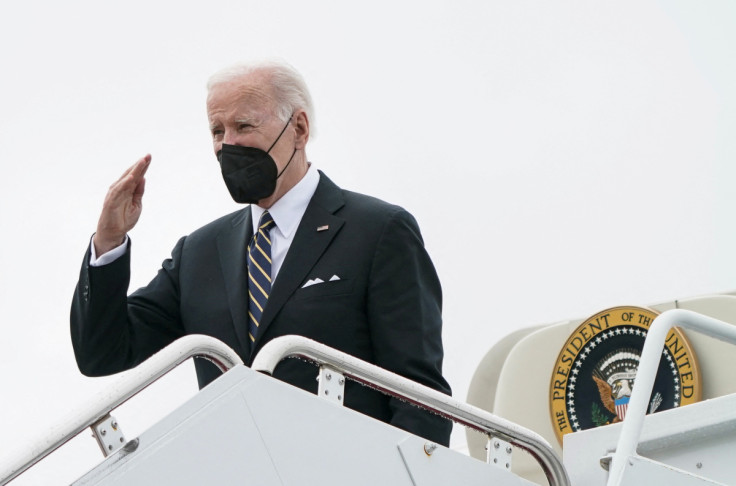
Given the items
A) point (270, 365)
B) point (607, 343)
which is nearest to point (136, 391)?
point (270, 365)

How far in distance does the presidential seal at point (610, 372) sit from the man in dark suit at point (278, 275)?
2.00 m

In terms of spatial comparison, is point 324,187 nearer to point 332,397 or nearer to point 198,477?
point 332,397

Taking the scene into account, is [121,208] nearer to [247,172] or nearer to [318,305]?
[247,172]

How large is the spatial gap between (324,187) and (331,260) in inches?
14.3

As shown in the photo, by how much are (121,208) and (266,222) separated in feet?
1.65

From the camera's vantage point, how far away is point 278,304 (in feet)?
12.2

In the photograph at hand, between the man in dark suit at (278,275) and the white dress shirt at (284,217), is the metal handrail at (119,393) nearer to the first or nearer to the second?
the man in dark suit at (278,275)

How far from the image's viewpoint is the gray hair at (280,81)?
4066mm

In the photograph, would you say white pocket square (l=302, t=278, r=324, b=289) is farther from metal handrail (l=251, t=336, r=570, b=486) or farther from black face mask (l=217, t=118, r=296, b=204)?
metal handrail (l=251, t=336, r=570, b=486)

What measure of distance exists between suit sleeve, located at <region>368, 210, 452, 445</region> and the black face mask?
43 centimetres

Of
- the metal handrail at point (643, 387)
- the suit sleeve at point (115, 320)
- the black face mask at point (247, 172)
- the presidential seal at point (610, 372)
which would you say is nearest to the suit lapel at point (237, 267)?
the black face mask at point (247, 172)

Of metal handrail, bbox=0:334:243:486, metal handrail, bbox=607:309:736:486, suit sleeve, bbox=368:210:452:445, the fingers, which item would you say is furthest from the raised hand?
metal handrail, bbox=607:309:736:486

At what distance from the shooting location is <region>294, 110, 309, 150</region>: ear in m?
4.11

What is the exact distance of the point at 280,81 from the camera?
411 cm
